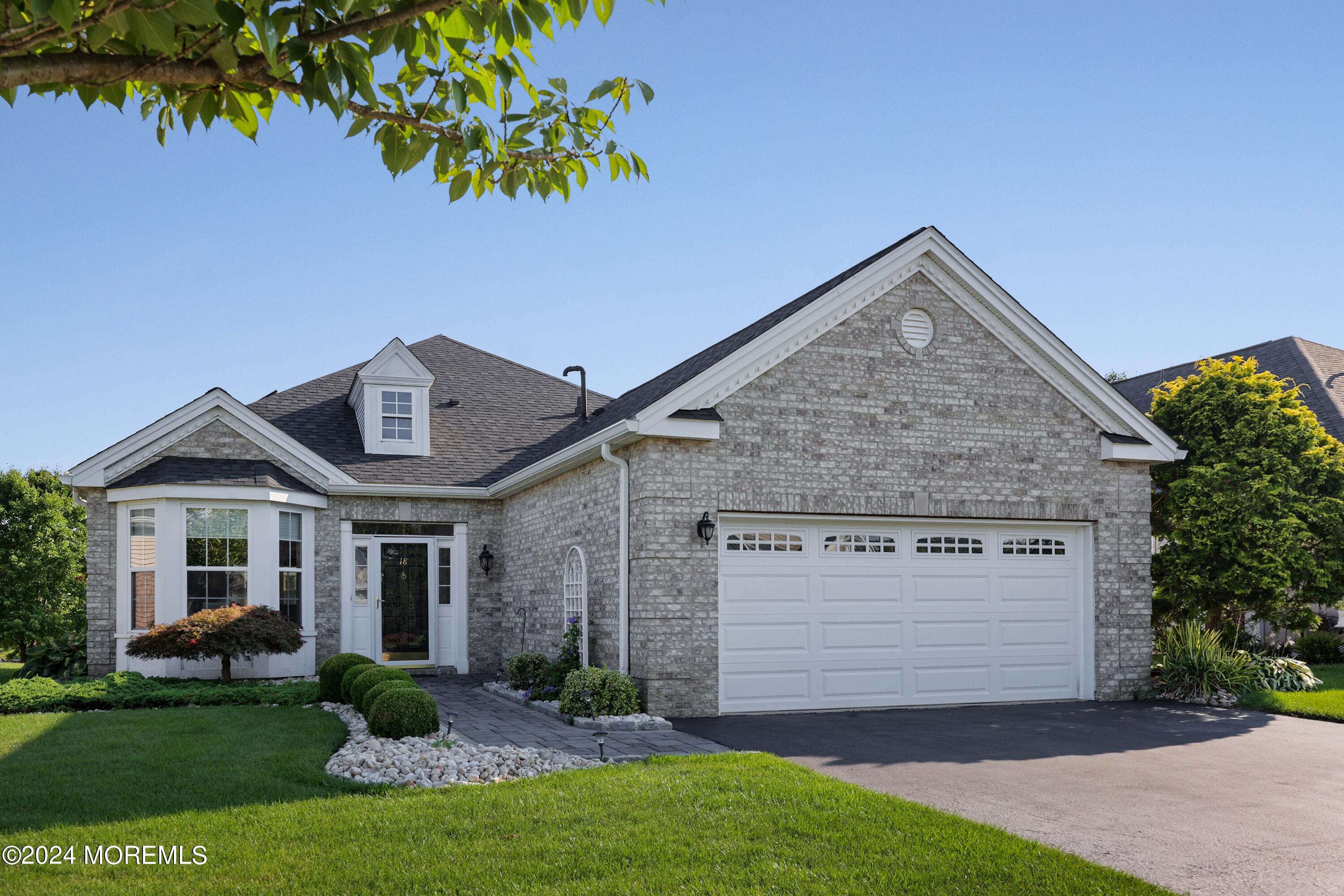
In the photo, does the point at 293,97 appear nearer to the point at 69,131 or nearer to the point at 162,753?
the point at 69,131

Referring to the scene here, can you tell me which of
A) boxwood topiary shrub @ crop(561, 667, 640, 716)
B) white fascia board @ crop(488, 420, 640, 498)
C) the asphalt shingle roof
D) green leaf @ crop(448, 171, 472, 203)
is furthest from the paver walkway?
green leaf @ crop(448, 171, 472, 203)

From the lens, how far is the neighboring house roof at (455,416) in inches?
683

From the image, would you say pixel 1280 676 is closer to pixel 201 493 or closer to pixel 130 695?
pixel 130 695

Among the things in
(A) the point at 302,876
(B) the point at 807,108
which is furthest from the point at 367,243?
(A) the point at 302,876

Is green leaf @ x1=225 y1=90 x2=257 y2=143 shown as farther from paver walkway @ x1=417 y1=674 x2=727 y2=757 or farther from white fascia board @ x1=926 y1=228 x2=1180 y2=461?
white fascia board @ x1=926 y1=228 x2=1180 y2=461

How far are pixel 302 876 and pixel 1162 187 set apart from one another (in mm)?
12296

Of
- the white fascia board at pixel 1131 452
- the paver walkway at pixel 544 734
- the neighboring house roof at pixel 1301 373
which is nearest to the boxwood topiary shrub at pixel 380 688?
the paver walkway at pixel 544 734

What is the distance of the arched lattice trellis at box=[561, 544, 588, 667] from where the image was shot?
504 inches

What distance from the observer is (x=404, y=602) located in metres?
16.9

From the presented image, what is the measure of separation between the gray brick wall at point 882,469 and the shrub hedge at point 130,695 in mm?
4935

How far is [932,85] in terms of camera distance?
1105cm

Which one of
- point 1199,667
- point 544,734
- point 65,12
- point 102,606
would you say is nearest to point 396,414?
point 102,606

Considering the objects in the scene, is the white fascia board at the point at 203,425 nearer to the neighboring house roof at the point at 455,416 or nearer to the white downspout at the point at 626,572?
the neighboring house roof at the point at 455,416

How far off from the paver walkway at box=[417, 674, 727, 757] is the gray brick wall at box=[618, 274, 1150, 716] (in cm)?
122
